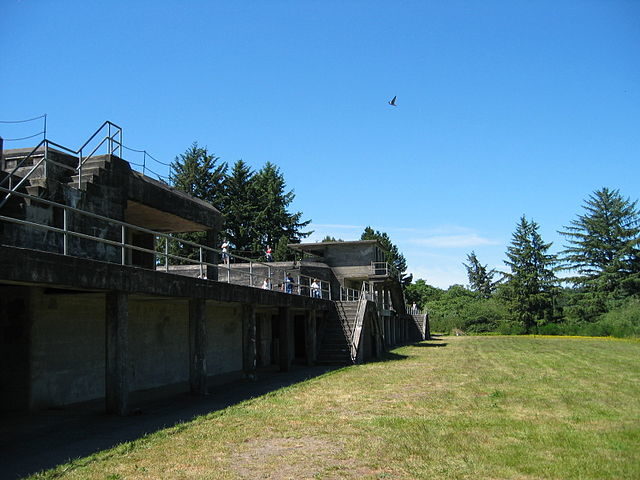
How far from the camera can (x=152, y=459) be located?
8.82 metres

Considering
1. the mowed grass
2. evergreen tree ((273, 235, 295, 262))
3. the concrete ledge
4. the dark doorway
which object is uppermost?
evergreen tree ((273, 235, 295, 262))

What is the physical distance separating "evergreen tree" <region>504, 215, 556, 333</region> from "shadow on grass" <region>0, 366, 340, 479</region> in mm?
61117

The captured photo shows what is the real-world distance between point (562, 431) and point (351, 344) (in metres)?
16.6

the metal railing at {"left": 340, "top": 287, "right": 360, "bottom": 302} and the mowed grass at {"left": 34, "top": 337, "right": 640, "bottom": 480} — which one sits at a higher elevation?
the metal railing at {"left": 340, "top": 287, "right": 360, "bottom": 302}

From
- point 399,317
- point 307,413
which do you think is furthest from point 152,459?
point 399,317

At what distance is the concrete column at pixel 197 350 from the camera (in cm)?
1617

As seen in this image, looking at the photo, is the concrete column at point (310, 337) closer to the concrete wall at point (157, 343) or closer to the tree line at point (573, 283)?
the concrete wall at point (157, 343)

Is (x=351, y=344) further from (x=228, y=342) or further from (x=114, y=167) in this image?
(x=114, y=167)

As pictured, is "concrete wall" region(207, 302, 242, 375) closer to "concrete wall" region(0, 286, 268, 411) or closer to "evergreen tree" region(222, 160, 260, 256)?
"concrete wall" region(0, 286, 268, 411)

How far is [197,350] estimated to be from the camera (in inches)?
639

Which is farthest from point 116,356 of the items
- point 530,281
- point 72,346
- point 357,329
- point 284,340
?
point 530,281

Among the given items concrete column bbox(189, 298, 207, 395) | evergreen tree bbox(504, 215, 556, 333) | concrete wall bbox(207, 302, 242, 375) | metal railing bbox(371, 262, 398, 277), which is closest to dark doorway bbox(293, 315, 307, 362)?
concrete wall bbox(207, 302, 242, 375)

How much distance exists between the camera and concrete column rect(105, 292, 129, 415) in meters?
12.5

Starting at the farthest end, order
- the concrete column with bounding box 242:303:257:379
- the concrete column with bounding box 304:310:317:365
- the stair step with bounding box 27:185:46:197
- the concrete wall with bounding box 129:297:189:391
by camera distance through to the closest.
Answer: the concrete column with bounding box 304:310:317:365, the concrete column with bounding box 242:303:257:379, the concrete wall with bounding box 129:297:189:391, the stair step with bounding box 27:185:46:197
